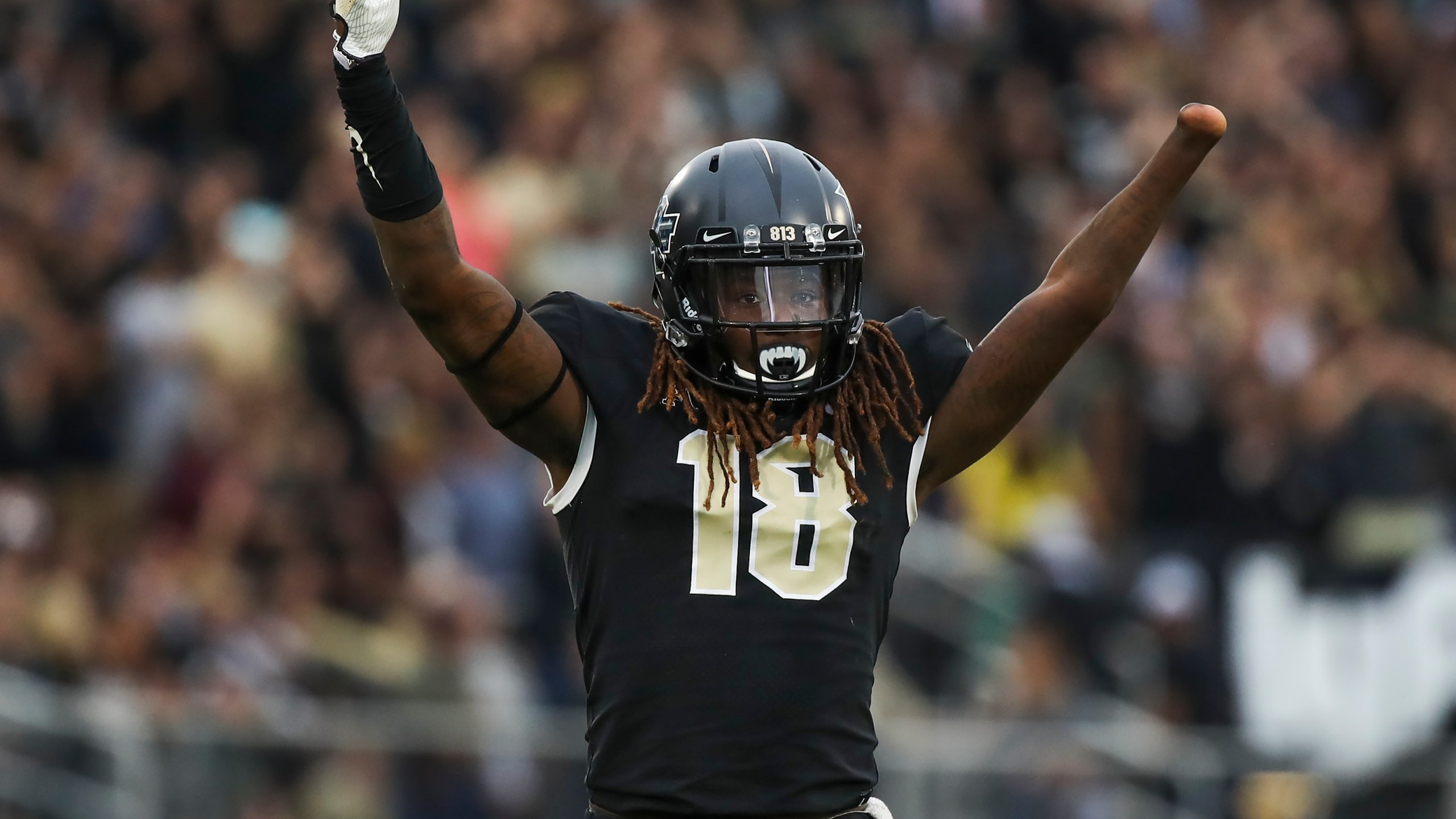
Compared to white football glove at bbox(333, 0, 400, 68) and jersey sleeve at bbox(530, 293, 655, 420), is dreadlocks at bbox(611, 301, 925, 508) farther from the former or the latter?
white football glove at bbox(333, 0, 400, 68)

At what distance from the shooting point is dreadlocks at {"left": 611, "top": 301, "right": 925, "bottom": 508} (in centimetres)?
404

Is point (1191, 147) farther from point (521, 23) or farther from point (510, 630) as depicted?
point (521, 23)

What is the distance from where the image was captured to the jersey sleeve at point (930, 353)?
4.26 metres

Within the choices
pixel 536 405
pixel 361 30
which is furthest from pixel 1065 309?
pixel 361 30

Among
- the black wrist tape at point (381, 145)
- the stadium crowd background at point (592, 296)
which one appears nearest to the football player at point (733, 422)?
the black wrist tape at point (381, 145)

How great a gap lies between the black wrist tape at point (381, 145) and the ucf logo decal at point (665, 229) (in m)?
0.60

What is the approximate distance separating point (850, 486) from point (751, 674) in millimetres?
436

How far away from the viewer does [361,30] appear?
375cm

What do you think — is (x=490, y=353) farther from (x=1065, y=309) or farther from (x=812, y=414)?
(x=1065, y=309)

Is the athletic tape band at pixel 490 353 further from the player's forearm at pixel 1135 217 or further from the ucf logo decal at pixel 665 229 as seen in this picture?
the player's forearm at pixel 1135 217

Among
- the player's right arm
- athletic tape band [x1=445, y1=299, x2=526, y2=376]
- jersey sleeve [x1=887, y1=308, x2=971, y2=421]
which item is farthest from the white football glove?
jersey sleeve [x1=887, y1=308, x2=971, y2=421]

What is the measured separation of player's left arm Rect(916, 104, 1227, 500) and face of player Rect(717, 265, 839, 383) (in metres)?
0.36

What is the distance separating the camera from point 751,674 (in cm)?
392

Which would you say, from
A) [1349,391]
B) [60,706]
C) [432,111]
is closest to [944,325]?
[60,706]
